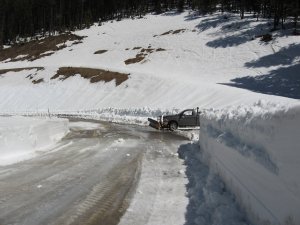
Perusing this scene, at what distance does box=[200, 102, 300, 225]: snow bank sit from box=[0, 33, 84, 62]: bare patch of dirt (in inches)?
3012

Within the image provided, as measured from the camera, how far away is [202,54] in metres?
60.4

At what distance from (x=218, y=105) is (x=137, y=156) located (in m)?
21.7

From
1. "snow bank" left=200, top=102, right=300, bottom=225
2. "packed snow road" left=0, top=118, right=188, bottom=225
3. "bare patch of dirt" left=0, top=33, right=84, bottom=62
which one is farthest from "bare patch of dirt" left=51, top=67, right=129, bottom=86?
"snow bank" left=200, top=102, right=300, bottom=225

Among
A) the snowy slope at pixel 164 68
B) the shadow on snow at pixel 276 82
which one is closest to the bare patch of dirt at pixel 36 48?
the snowy slope at pixel 164 68

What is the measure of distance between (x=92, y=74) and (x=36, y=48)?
107 feet

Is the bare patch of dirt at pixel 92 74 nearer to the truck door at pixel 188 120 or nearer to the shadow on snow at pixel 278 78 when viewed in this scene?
the shadow on snow at pixel 278 78

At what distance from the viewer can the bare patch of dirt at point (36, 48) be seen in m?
84.2

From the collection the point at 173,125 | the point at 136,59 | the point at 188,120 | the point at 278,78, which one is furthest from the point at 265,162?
the point at 136,59

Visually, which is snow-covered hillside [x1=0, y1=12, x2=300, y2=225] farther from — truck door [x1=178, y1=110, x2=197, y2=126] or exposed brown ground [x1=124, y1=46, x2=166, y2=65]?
truck door [x1=178, y1=110, x2=197, y2=126]

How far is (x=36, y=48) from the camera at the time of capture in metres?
88.8

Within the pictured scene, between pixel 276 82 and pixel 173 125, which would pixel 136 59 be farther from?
pixel 173 125

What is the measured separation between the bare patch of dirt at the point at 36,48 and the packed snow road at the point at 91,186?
69.7 m

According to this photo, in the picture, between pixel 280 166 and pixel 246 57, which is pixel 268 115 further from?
pixel 246 57

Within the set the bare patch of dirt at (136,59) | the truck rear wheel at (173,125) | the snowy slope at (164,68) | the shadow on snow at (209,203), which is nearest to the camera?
the shadow on snow at (209,203)
